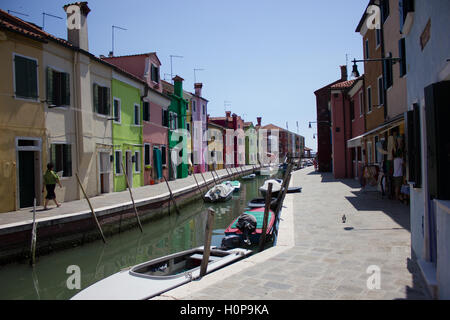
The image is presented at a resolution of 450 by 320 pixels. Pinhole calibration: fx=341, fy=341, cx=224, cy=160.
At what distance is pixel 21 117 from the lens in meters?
11.3

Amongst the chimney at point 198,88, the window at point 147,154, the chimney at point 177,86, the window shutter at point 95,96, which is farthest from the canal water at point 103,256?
the chimney at point 198,88

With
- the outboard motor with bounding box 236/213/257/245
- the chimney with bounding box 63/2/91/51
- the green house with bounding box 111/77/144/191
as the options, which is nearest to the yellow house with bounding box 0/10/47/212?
the chimney with bounding box 63/2/91/51

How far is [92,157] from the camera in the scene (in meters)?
15.0

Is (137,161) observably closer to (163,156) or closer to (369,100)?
(163,156)

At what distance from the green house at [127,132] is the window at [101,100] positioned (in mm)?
675

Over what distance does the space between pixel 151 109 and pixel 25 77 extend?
1128 centimetres

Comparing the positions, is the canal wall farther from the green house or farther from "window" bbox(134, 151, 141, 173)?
"window" bbox(134, 151, 141, 173)

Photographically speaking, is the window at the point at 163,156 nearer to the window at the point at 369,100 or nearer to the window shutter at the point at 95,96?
the window shutter at the point at 95,96

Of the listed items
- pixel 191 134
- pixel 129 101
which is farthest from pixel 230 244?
pixel 191 134

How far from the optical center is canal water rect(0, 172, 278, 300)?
7.38 metres

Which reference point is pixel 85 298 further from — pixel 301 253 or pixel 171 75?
pixel 171 75

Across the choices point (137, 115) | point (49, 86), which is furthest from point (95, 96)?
point (137, 115)

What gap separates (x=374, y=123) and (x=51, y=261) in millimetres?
14463

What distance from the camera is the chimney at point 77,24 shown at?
584 inches
